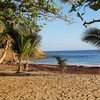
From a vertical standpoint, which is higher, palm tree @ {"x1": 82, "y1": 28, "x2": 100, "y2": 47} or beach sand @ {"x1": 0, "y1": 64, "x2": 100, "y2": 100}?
palm tree @ {"x1": 82, "y1": 28, "x2": 100, "y2": 47}

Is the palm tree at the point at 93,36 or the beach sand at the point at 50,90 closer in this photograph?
the beach sand at the point at 50,90

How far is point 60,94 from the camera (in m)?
12.8

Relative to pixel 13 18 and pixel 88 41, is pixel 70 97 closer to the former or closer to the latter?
pixel 13 18

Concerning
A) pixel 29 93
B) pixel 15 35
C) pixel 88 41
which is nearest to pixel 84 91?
pixel 29 93

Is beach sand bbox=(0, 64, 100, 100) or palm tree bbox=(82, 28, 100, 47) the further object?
palm tree bbox=(82, 28, 100, 47)

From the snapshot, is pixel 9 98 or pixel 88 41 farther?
pixel 88 41

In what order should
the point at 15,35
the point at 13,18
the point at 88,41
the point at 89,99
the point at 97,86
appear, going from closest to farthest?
the point at 89,99, the point at 13,18, the point at 97,86, the point at 88,41, the point at 15,35

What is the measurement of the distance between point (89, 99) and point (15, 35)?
10.7 metres

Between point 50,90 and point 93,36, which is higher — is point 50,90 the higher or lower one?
the lower one

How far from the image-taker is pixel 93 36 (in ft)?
63.5

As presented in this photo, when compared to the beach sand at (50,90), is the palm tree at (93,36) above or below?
above

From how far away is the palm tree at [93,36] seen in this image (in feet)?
63.2

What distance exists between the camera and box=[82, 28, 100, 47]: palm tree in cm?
1925

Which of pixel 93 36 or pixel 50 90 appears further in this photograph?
pixel 93 36
